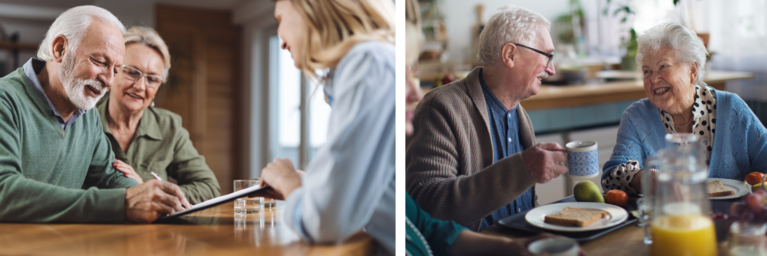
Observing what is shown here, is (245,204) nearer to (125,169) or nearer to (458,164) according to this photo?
(125,169)

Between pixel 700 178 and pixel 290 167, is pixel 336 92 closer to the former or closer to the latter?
pixel 290 167

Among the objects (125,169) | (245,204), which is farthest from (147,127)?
Result: (245,204)

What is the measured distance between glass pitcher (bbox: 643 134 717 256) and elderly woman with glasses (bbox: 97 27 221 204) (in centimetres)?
138

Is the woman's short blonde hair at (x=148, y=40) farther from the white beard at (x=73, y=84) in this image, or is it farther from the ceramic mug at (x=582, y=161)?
the ceramic mug at (x=582, y=161)

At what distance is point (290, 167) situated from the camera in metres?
1.04

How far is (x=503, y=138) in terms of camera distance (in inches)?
49.9

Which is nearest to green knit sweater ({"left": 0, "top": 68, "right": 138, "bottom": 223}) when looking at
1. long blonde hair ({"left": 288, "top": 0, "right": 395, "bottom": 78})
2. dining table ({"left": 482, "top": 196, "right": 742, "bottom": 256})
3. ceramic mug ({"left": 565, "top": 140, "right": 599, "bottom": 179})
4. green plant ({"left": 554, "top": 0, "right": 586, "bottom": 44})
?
long blonde hair ({"left": 288, "top": 0, "right": 395, "bottom": 78})

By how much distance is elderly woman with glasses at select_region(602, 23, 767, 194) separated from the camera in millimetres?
1203

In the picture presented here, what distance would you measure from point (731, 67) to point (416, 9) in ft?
3.63

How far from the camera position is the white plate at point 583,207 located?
1.01 m

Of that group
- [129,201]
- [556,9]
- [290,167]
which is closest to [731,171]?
[290,167]

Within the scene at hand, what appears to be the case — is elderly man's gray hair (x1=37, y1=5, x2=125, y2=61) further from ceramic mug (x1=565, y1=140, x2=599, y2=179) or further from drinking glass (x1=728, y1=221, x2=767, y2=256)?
drinking glass (x1=728, y1=221, x2=767, y2=256)

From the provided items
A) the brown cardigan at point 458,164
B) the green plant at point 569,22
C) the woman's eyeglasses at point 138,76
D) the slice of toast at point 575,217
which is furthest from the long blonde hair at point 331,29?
the green plant at point 569,22

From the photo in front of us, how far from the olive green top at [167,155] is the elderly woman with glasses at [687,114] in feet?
4.45
